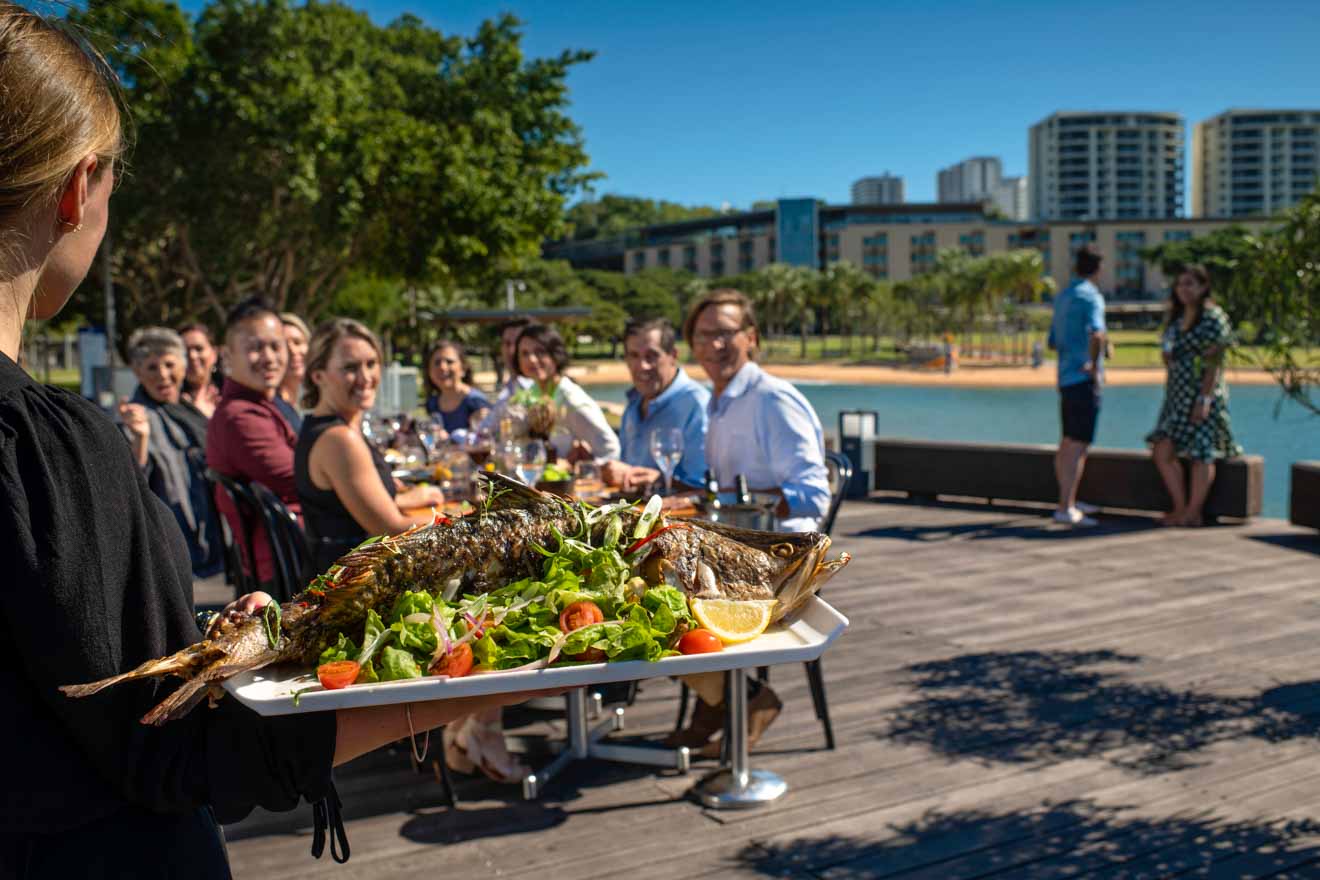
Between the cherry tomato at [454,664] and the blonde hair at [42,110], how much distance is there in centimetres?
69

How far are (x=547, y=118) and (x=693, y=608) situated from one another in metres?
22.7

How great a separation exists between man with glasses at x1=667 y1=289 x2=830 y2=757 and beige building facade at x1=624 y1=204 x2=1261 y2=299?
12167 cm

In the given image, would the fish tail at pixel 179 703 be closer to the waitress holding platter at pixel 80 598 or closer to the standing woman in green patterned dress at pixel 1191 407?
the waitress holding platter at pixel 80 598

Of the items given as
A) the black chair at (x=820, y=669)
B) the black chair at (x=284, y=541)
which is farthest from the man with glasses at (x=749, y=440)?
the black chair at (x=284, y=541)

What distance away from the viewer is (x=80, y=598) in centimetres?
111

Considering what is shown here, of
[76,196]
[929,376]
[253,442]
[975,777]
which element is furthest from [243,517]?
[929,376]

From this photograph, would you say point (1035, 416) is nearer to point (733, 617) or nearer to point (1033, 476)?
point (1033, 476)

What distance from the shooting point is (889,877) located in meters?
3.28

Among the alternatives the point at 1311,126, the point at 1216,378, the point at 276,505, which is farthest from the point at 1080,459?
the point at 1311,126

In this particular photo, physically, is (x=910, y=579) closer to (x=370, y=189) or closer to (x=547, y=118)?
(x=370, y=189)

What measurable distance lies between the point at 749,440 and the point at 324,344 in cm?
167

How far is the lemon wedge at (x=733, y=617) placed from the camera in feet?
5.22

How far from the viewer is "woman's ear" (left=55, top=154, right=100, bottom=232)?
3.89 feet

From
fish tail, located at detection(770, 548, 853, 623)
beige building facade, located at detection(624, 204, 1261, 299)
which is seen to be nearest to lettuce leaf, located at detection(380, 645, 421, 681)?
fish tail, located at detection(770, 548, 853, 623)
